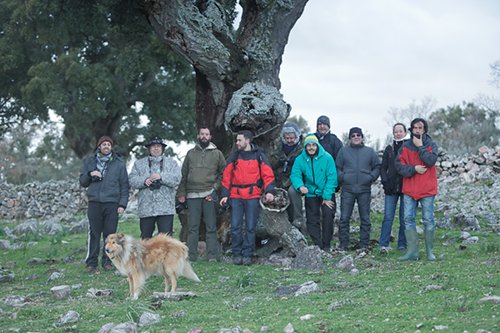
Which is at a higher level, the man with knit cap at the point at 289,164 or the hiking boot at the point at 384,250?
the man with knit cap at the point at 289,164

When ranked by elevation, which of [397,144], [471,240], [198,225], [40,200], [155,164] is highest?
[397,144]

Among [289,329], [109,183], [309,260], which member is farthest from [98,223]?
[289,329]

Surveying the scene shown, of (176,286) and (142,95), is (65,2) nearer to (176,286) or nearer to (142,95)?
(176,286)

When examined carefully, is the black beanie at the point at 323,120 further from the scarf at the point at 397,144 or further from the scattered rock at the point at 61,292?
the scattered rock at the point at 61,292

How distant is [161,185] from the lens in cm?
1072

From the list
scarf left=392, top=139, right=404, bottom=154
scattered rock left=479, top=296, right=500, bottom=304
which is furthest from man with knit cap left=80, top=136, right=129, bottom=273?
scattered rock left=479, top=296, right=500, bottom=304

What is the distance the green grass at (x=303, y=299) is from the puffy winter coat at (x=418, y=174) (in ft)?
3.71

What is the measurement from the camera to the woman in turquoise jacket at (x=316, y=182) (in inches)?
431

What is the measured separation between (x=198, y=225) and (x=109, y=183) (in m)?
1.72

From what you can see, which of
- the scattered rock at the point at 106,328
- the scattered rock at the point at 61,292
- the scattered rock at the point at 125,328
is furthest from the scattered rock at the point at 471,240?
the scattered rock at the point at 106,328

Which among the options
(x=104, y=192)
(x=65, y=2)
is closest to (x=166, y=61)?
(x=65, y=2)

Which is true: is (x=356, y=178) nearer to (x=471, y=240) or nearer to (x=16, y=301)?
(x=471, y=240)

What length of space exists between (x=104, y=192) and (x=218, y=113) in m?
2.78

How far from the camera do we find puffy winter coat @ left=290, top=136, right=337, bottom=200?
10953 millimetres
